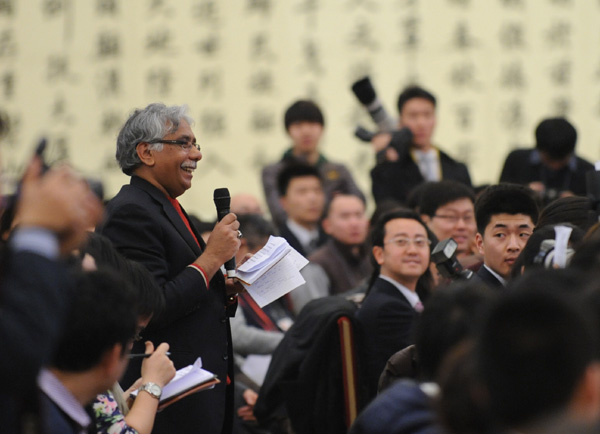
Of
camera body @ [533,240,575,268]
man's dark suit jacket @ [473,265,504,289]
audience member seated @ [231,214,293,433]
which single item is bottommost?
audience member seated @ [231,214,293,433]

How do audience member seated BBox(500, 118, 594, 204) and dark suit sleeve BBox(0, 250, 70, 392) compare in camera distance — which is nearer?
dark suit sleeve BBox(0, 250, 70, 392)

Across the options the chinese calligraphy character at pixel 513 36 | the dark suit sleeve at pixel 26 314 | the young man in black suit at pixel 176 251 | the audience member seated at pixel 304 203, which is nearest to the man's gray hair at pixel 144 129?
the young man in black suit at pixel 176 251

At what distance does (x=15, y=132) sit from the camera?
25.7 feet

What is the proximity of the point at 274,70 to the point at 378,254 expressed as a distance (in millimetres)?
3616

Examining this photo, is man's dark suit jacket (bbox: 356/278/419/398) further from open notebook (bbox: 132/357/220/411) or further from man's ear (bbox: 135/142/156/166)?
man's ear (bbox: 135/142/156/166)

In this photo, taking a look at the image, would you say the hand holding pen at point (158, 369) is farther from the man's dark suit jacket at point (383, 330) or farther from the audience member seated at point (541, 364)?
the audience member seated at point (541, 364)

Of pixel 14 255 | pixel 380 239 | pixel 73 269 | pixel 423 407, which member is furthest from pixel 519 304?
pixel 380 239

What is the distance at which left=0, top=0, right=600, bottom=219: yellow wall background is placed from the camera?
7.76 m

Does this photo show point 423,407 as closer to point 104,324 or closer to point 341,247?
point 104,324

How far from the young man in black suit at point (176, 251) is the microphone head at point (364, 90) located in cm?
195

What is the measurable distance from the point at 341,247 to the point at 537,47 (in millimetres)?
2824

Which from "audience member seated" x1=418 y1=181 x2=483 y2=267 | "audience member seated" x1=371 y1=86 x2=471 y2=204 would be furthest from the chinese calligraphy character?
"audience member seated" x1=418 y1=181 x2=483 y2=267

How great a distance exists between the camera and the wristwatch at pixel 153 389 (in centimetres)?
306

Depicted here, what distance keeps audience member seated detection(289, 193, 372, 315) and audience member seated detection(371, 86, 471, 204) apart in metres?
0.22
